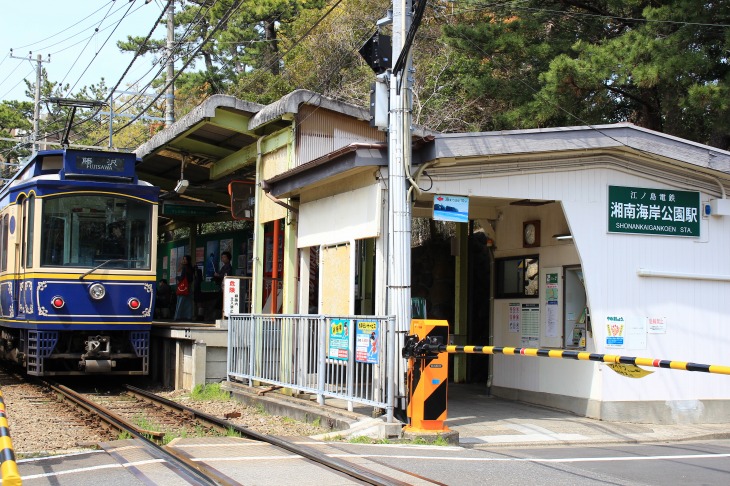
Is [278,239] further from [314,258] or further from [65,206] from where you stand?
[65,206]

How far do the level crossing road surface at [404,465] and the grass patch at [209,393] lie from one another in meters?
4.42

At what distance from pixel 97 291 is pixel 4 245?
10.6ft

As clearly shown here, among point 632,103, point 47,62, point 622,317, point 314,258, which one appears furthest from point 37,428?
point 47,62

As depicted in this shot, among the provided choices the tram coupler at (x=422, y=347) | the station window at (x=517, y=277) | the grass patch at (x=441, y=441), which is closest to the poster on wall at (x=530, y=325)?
the station window at (x=517, y=277)

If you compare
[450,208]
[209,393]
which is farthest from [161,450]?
[209,393]

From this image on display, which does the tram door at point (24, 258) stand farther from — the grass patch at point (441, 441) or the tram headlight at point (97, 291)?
the grass patch at point (441, 441)

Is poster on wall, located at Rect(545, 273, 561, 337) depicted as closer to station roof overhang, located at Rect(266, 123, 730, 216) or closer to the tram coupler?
station roof overhang, located at Rect(266, 123, 730, 216)

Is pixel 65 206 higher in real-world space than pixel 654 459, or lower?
higher

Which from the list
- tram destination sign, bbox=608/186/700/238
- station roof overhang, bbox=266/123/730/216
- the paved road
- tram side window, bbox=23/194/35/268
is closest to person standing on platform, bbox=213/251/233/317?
tram side window, bbox=23/194/35/268

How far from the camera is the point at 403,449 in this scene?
9117 millimetres

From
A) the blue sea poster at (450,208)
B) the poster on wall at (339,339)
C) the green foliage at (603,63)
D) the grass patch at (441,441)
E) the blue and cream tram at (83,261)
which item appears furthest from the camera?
the green foliage at (603,63)

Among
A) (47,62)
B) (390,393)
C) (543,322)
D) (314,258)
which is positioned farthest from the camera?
(47,62)

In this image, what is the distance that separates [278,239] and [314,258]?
1.87 metres

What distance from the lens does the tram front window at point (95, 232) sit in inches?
591
